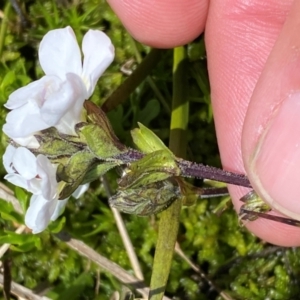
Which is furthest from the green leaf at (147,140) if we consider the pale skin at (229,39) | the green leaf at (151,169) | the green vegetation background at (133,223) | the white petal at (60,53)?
the green vegetation background at (133,223)

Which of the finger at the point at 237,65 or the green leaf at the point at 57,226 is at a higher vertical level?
the finger at the point at 237,65

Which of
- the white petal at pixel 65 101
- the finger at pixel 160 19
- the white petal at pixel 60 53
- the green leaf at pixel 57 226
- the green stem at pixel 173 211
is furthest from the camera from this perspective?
the finger at pixel 160 19

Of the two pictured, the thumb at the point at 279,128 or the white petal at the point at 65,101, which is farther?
the thumb at the point at 279,128

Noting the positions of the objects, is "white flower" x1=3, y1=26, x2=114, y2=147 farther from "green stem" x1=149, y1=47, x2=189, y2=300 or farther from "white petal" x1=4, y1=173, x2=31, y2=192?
"green stem" x1=149, y1=47, x2=189, y2=300

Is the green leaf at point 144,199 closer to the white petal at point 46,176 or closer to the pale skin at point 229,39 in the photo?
the white petal at point 46,176

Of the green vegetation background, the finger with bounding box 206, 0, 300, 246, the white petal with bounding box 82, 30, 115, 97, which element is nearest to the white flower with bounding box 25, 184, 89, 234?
the white petal with bounding box 82, 30, 115, 97

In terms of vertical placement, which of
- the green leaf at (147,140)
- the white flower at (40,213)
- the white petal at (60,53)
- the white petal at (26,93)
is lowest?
the white flower at (40,213)

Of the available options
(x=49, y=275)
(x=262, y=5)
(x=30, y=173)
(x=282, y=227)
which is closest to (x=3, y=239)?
(x=49, y=275)
